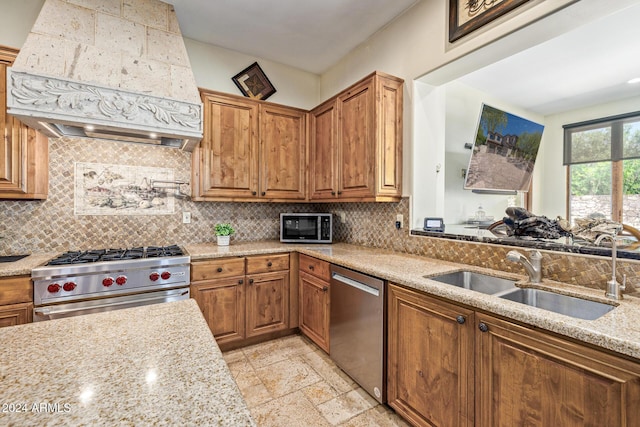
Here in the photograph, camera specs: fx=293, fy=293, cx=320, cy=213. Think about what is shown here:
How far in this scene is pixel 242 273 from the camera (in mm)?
2633

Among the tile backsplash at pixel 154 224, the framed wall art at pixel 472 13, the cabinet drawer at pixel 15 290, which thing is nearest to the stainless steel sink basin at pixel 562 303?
the tile backsplash at pixel 154 224

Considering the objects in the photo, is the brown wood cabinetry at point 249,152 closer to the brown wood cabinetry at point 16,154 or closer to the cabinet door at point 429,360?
the brown wood cabinetry at point 16,154

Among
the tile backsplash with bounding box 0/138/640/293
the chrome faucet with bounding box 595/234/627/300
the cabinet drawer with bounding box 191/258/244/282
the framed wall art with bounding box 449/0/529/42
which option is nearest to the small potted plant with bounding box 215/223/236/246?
the tile backsplash with bounding box 0/138/640/293

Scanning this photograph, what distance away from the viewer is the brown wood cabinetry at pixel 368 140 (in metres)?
2.41

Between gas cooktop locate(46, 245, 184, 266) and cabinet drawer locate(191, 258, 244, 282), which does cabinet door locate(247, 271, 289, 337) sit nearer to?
cabinet drawer locate(191, 258, 244, 282)

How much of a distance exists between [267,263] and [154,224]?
1168mm

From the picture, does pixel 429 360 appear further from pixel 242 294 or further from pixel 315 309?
pixel 242 294

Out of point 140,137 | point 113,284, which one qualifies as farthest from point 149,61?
point 113,284

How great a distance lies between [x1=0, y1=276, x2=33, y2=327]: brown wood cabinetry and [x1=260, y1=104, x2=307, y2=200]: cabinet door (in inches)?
73.9

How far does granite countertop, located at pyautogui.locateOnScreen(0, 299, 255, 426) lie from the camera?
56 centimetres

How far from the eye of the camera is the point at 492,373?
1298mm

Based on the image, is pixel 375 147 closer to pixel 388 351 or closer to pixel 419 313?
pixel 419 313

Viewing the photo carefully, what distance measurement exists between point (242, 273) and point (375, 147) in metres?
1.60

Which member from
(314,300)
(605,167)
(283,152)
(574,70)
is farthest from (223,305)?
(605,167)
